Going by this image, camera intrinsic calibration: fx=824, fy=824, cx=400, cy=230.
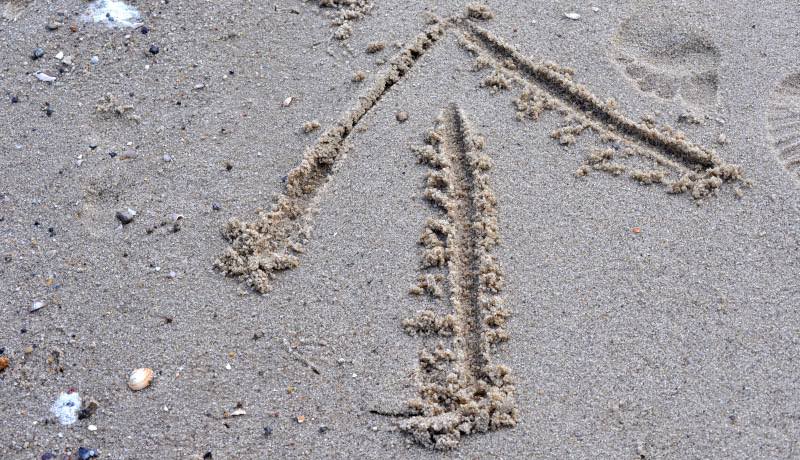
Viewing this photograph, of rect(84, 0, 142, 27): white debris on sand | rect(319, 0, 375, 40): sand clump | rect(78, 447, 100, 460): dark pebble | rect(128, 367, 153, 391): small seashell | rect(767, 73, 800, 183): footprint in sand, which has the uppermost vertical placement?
rect(767, 73, 800, 183): footprint in sand

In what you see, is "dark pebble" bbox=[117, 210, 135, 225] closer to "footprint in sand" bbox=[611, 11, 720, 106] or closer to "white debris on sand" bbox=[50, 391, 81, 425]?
"white debris on sand" bbox=[50, 391, 81, 425]

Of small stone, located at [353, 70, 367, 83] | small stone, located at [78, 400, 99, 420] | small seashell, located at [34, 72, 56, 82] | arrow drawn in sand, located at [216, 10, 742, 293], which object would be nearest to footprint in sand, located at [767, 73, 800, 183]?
arrow drawn in sand, located at [216, 10, 742, 293]

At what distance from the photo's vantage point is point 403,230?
294 centimetres

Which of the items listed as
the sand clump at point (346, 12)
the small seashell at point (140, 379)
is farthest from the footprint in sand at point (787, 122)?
the small seashell at point (140, 379)

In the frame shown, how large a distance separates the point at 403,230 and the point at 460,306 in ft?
1.22

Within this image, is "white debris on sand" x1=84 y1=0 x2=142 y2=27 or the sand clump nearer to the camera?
the sand clump

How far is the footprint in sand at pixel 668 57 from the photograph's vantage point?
3297 millimetres

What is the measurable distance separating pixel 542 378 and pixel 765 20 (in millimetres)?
1993

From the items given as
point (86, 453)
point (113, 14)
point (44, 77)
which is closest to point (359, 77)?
point (113, 14)

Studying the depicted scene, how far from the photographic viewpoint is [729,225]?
9.53 ft

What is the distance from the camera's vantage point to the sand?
2.53 m

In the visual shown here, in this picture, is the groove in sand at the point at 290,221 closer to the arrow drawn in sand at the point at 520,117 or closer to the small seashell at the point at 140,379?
the arrow drawn in sand at the point at 520,117

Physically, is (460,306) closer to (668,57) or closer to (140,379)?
(140,379)

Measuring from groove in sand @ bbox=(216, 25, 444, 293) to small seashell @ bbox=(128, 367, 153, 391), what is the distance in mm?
441
